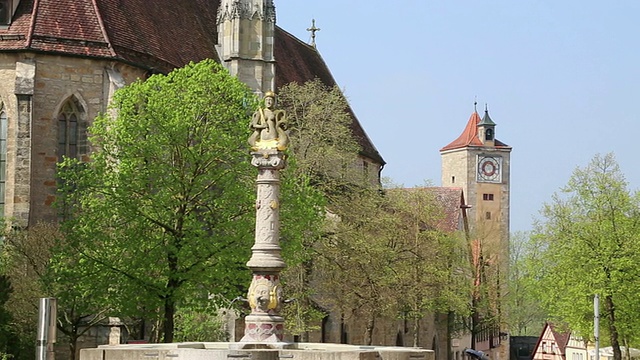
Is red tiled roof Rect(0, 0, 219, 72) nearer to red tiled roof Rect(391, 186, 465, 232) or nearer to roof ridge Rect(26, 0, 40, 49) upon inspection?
roof ridge Rect(26, 0, 40, 49)

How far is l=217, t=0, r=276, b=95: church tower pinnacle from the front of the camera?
42.3 m

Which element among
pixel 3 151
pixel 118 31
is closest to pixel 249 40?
pixel 118 31

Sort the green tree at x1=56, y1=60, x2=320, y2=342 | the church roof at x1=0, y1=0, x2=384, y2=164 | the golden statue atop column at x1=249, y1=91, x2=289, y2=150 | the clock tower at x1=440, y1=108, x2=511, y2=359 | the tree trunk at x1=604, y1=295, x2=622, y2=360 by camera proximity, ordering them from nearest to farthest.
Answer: the golden statue atop column at x1=249, y1=91, x2=289, y2=150 → the green tree at x1=56, y1=60, x2=320, y2=342 → the church roof at x1=0, y1=0, x2=384, y2=164 → the tree trunk at x1=604, y1=295, x2=622, y2=360 → the clock tower at x1=440, y1=108, x2=511, y2=359

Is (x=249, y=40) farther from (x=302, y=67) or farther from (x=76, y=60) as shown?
(x=302, y=67)

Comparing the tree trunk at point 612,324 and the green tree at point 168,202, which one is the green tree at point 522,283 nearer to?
the tree trunk at point 612,324

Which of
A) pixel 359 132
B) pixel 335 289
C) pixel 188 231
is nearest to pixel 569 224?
pixel 335 289

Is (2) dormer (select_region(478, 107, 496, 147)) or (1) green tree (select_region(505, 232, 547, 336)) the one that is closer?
(1) green tree (select_region(505, 232, 547, 336))

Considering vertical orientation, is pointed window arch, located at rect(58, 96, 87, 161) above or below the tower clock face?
below

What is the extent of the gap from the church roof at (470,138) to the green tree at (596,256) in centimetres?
7611

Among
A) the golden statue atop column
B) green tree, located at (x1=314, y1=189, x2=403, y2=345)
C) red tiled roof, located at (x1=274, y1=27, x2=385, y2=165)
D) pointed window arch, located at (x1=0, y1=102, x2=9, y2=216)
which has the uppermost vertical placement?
red tiled roof, located at (x1=274, y1=27, x2=385, y2=165)

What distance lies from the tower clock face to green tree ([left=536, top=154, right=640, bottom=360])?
2873 inches

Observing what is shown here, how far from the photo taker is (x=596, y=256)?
38.7 m

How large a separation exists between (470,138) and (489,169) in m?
4.30

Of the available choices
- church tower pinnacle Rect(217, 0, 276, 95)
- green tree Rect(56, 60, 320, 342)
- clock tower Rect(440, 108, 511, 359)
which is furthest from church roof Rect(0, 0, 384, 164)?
clock tower Rect(440, 108, 511, 359)
